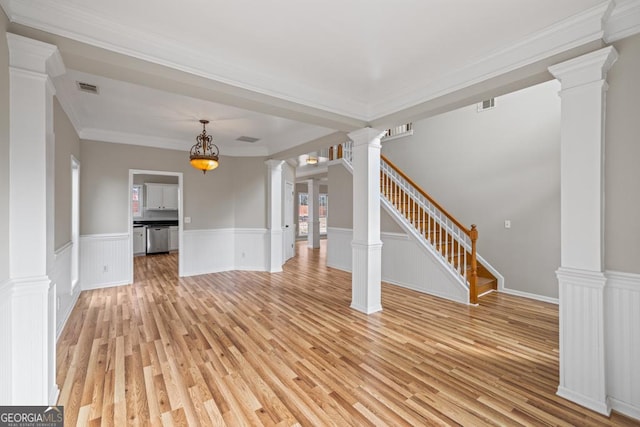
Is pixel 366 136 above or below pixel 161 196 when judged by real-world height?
above

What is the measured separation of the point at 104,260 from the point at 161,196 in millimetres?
4658

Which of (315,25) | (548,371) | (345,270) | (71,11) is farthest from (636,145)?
(345,270)

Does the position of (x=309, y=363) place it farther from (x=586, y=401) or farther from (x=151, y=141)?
(x=151, y=141)

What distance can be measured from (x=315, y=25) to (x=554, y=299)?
507 cm

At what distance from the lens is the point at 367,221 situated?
4.01 metres

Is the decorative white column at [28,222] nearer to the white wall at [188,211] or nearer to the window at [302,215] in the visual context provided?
the white wall at [188,211]

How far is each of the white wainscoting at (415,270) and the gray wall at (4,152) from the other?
4.98 metres

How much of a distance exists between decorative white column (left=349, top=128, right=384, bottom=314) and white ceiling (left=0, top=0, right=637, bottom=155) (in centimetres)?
59

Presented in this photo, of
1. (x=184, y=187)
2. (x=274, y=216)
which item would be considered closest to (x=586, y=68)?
(x=274, y=216)

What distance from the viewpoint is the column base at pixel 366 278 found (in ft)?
13.1

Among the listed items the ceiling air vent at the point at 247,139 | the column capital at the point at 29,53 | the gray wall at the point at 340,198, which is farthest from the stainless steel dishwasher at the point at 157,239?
the column capital at the point at 29,53

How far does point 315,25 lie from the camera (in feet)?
7.34

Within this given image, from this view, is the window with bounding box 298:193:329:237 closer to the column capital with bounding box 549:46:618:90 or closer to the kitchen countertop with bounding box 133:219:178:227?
the kitchen countertop with bounding box 133:219:178:227

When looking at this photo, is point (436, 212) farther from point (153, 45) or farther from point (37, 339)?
point (37, 339)
